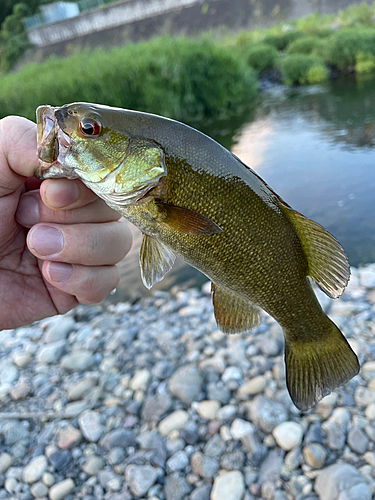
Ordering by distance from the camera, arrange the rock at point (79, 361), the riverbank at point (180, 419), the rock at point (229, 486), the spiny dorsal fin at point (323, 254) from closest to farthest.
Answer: the spiny dorsal fin at point (323, 254) < the rock at point (229, 486) < the riverbank at point (180, 419) < the rock at point (79, 361)

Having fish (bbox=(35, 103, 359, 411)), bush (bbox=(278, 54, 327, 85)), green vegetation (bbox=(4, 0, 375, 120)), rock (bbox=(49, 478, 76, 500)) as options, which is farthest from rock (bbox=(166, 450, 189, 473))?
bush (bbox=(278, 54, 327, 85))

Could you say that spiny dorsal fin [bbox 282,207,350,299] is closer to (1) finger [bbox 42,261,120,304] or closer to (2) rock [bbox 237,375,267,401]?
(1) finger [bbox 42,261,120,304]

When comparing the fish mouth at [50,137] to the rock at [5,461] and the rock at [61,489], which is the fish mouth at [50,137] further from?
the rock at [5,461]

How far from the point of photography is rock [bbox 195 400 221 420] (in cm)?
319

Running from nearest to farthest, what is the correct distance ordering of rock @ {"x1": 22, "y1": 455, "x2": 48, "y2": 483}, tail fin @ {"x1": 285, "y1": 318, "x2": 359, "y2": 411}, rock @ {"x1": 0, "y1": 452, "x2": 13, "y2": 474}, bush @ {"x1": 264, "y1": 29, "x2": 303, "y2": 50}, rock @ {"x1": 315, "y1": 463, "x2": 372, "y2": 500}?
tail fin @ {"x1": 285, "y1": 318, "x2": 359, "y2": 411}
rock @ {"x1": 315, "y1": 463, "x2": 372, "y2": 500}
rock @ {"x1": 22, "y1": 455, "x2": 48, "y2": 483}
rock @ {"x1": 0, "y1": 452, "x2": 13, "y2": 474}
bush @ {"x1": 264, "y1": 29, "x2": 303, "y2": 50}

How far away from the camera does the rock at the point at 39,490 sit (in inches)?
111

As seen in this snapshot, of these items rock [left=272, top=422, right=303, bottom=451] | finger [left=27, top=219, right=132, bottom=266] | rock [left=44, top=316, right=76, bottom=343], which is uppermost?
finger [left=27, top=219, right=132, bottom=266]

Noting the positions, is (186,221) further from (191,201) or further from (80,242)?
(80,242)

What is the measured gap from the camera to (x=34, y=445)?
3205mm

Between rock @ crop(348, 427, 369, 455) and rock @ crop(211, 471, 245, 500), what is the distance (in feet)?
2.71

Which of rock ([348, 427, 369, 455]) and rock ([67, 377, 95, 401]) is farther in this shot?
rock ([67, 377, 95, 401])

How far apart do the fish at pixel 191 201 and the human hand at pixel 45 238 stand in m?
0.26

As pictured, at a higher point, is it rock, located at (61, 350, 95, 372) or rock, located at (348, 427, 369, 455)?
rock, located at (348, 427, 369, 455)

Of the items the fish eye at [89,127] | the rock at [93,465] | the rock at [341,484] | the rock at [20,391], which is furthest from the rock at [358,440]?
the rock at [20,391]
